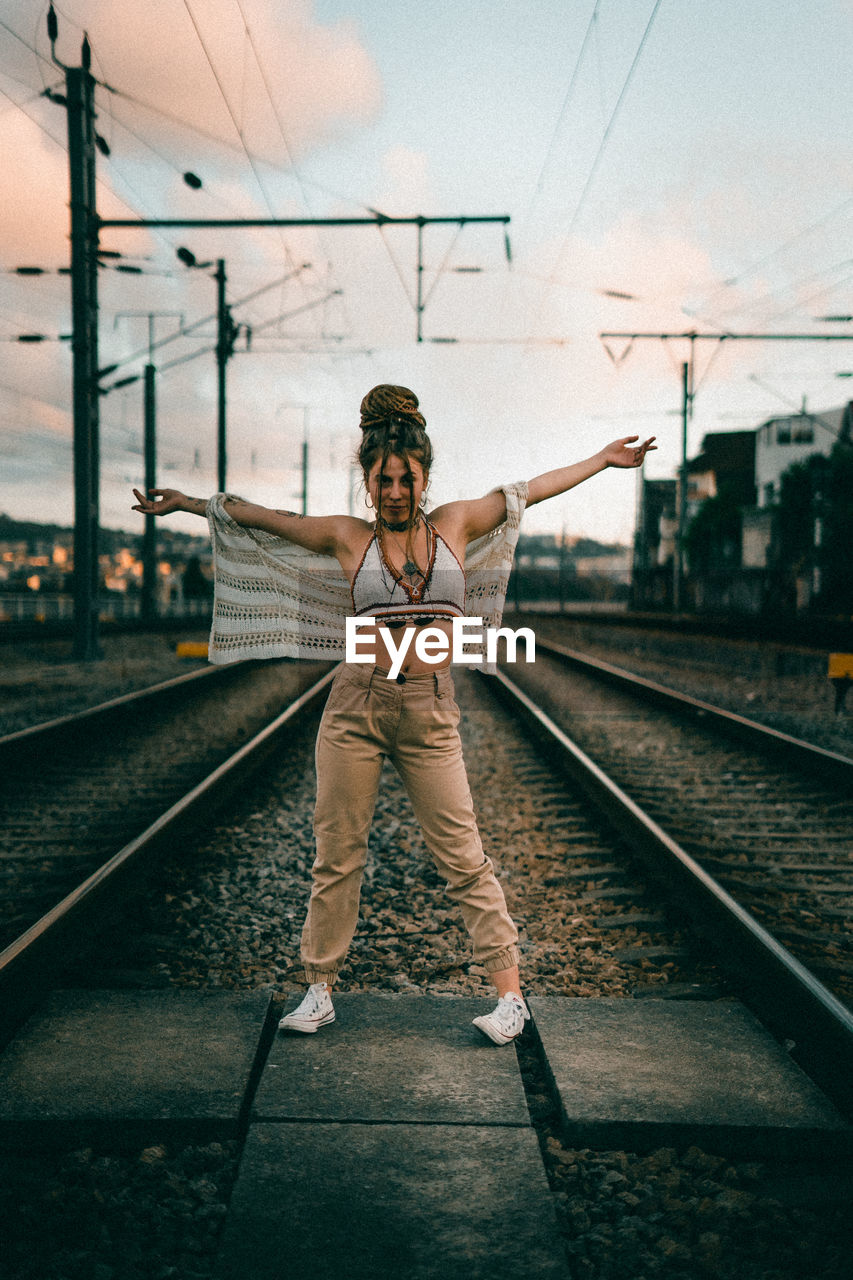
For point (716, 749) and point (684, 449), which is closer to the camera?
point (716, 749)

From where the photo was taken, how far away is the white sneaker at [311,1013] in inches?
120

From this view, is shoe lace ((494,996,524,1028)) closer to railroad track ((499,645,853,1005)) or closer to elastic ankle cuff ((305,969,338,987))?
elastic ankle cuff ((305,969,338,987))

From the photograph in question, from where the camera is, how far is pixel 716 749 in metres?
8.88

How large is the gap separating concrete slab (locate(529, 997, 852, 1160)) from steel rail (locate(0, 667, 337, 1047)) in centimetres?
164

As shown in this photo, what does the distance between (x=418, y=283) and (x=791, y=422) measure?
53507 mm

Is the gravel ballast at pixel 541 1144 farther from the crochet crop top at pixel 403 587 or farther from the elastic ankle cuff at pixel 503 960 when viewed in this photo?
the crochet crop top at pixel 403 587

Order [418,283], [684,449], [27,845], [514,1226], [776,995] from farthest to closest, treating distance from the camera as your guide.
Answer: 1. [684,449]
2. [418,283]
3. [27,845]
4. [776,995]
5. [514,1226]

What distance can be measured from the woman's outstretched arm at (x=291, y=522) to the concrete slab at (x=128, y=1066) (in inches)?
58.4

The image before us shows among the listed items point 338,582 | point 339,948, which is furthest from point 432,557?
point 339,948

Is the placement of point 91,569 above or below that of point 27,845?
above

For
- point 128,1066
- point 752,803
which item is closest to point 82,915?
point 128,1066

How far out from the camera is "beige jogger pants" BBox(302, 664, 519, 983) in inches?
112

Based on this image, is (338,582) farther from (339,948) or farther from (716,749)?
(716,749)

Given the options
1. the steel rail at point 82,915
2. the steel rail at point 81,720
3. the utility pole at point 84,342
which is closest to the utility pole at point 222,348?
the utility pole at point 84,342
